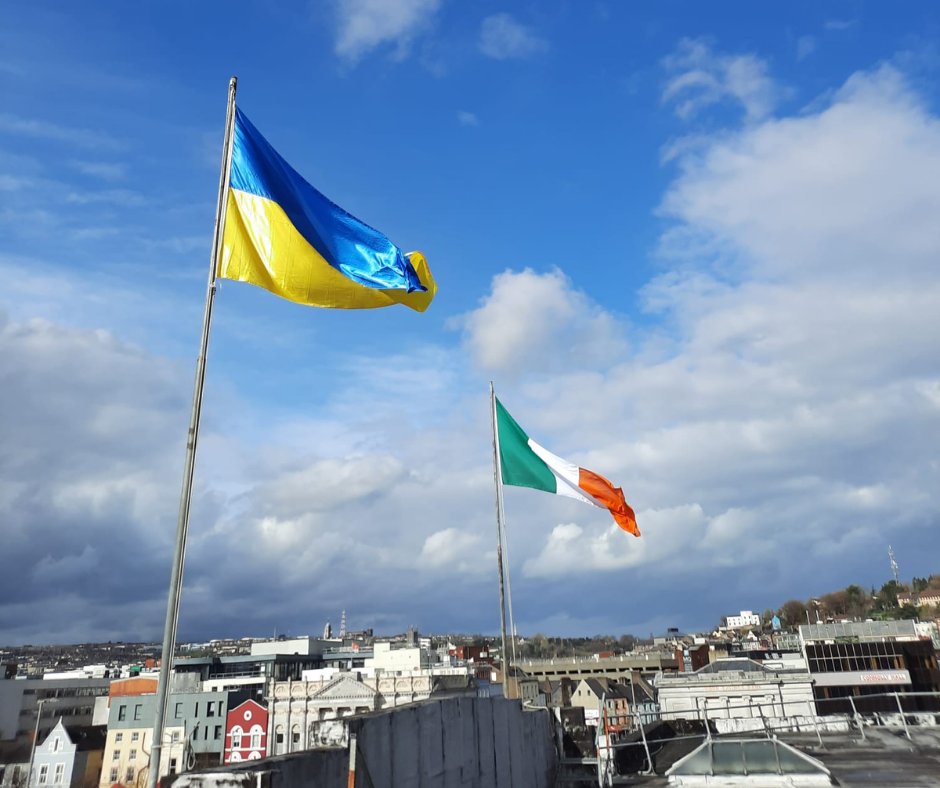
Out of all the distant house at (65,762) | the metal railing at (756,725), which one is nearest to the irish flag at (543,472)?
the metal railing at (756,725)

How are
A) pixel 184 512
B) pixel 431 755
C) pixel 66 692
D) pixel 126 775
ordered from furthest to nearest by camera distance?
pixel 66 692
pixel 126 775
pixel 431 755
pixel 184 512

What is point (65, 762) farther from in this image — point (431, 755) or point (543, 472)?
point (431, 755)

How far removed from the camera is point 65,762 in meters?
66.4

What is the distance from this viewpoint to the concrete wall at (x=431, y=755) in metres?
6.90

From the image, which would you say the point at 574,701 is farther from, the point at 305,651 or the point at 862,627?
the point at 305,651

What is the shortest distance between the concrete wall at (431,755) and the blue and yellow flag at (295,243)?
245 inches

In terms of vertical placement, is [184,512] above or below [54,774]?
above

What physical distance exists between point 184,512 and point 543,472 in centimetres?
1294

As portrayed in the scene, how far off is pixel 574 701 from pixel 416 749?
92205mm

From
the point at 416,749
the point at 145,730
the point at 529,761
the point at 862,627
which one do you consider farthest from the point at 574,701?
the point at 416,749

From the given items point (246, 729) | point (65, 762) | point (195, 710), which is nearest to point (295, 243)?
point (246, 729)

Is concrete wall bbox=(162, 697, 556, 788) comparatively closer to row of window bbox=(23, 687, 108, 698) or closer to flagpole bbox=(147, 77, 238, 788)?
flagpole bbox=(147, 77, 238, 788)

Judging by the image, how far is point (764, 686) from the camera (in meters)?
49.6

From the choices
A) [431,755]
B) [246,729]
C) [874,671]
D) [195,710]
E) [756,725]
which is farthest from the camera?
[195,710]
